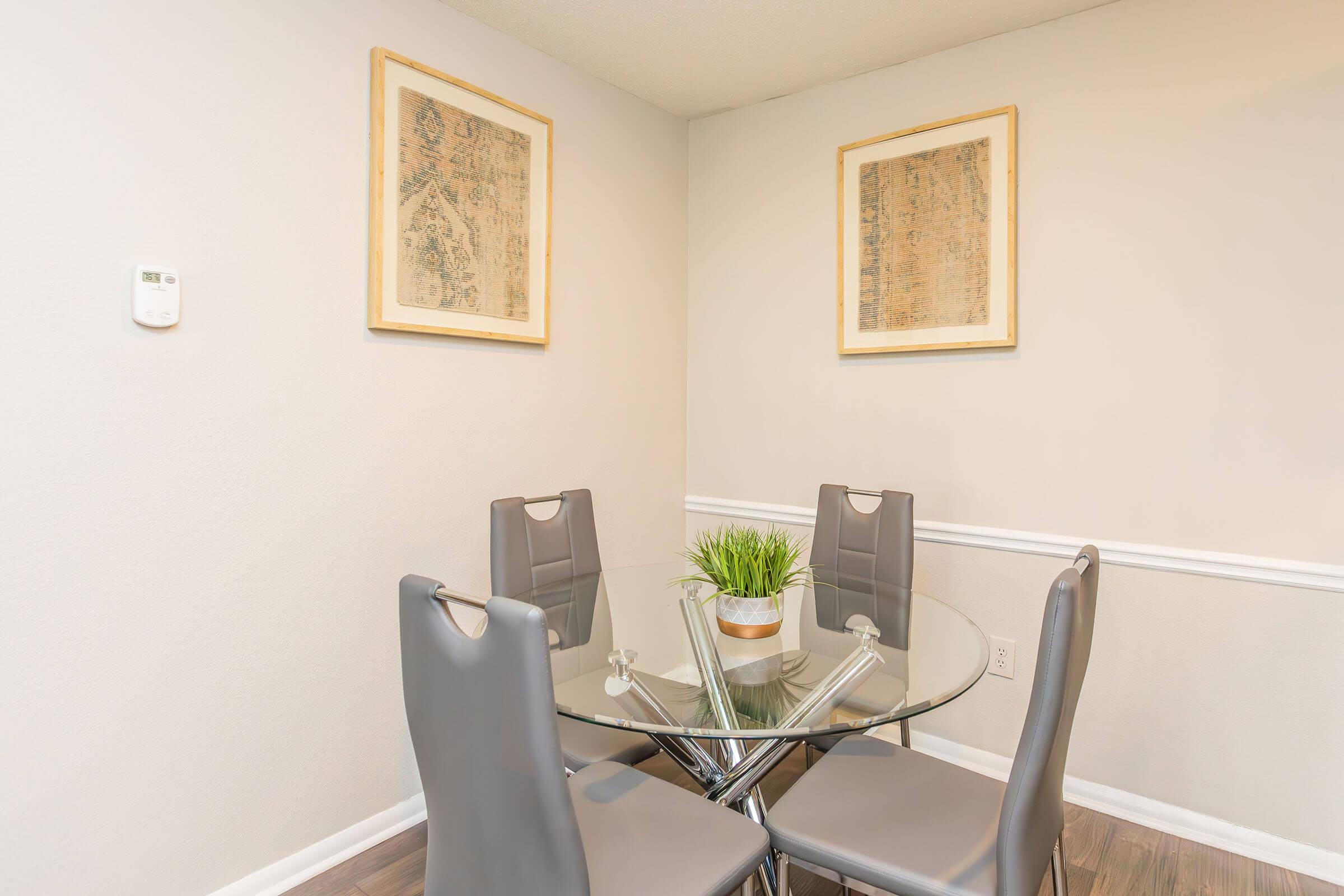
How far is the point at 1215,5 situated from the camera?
2.14m

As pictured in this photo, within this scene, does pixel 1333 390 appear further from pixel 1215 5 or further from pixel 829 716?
pixel 829 716

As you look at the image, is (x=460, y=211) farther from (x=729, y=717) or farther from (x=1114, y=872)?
(x=1114, y=872)

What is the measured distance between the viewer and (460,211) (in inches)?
91.9

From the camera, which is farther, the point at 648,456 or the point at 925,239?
the point at 648,456

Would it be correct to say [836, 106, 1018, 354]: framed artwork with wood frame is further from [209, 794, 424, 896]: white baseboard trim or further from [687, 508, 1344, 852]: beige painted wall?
[209, 794, 424, 896]: white baseboard trim

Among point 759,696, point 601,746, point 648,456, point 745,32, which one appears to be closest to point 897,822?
point 759,696

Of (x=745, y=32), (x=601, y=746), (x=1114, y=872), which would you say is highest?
(x=745, y=32)

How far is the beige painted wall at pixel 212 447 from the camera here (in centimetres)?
158

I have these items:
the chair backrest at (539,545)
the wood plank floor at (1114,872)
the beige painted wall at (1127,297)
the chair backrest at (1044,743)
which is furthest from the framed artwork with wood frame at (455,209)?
the chair backrest at (1044,743)

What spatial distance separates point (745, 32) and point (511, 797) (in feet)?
8.02

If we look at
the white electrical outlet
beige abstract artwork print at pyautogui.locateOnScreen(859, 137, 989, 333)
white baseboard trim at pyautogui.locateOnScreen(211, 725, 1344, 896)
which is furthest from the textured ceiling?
white baseboard trim at pyautogui.locateOnScreen(211, 725, 1344, 896)

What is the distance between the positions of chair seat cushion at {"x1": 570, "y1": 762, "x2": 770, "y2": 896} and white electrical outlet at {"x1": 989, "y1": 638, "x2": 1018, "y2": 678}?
1.47 m

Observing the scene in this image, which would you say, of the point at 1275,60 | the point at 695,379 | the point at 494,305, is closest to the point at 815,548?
the point at 695,379

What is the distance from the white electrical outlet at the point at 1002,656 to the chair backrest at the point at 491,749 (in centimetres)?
192
